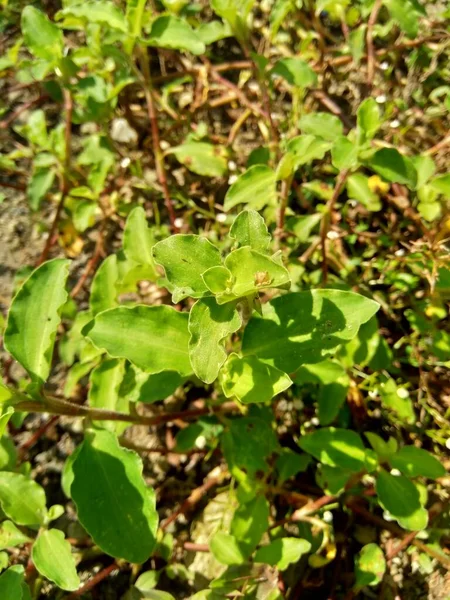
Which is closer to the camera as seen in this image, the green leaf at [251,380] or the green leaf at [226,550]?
the green leaf at [251,380]

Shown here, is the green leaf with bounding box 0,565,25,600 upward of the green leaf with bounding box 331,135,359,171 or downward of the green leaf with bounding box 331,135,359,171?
downward

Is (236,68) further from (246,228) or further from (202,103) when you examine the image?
(246,228)

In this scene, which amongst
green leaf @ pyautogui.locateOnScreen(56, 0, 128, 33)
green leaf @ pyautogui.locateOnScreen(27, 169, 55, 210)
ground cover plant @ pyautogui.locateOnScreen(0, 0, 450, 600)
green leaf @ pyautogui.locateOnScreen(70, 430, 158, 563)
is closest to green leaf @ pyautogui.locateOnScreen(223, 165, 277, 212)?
ground cover plant @ pyautogui.locateOnScreen(0, 0, 450, 600)

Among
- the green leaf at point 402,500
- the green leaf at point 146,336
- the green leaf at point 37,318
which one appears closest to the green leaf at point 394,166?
the green leaf at point 146,336

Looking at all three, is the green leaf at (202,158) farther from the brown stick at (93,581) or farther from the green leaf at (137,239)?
the brown stick at (93,581)

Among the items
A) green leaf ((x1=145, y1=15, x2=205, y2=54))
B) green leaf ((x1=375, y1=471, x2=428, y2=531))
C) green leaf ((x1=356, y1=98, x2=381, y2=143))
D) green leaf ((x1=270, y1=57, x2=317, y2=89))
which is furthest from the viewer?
green leaf ((x1=270, y1=57, x2=317, y2=89))

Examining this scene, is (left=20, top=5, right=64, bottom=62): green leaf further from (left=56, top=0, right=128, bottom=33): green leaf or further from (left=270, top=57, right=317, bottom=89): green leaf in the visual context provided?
(left=270, top=57, right=317, bottom=89): green leaf
